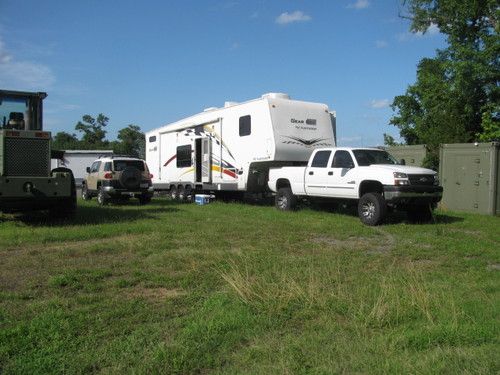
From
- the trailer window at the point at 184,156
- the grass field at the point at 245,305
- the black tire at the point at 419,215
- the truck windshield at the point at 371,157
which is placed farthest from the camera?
the trailer window at the point at 184,156

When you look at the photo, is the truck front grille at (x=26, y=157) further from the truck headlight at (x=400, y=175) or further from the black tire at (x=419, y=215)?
the black tire at (x=419, y=215)

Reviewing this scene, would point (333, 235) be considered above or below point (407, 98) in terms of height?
below

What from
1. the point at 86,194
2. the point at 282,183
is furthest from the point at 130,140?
the point at 282,183

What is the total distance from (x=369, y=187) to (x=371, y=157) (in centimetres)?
92

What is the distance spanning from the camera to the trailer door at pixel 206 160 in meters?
18.9

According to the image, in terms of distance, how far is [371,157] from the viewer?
13.5 metres

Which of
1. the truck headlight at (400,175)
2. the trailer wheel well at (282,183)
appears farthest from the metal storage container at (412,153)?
the truck headlight at (400,175)

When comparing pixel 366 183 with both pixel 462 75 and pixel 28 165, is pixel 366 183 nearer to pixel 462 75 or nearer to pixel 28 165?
pixel 28 165

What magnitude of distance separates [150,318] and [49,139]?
800cm

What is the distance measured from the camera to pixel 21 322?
4.84m

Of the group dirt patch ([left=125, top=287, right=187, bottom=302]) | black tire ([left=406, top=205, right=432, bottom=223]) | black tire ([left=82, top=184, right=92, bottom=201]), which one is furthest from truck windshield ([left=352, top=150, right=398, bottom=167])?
black tire ([left=82, top=184, right=92, bottom=201])

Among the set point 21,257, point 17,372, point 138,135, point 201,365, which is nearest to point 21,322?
point 17,372

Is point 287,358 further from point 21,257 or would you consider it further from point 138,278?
point 21,257

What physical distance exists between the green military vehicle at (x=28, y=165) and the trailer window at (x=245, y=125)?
19.9 ft
